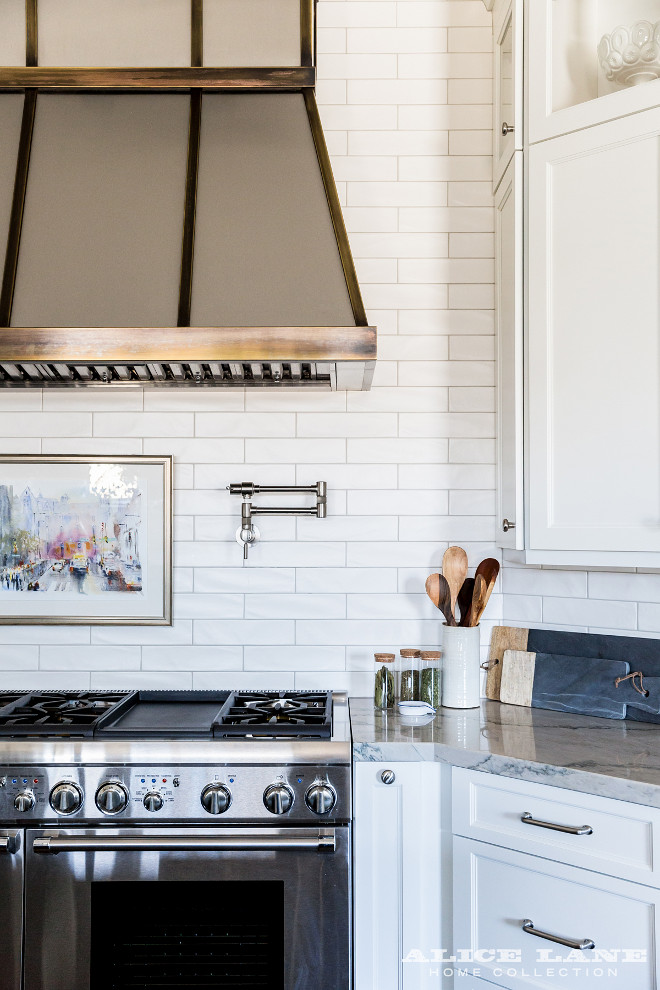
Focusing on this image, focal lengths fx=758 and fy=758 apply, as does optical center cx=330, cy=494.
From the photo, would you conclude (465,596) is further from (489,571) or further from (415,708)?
(415,708)

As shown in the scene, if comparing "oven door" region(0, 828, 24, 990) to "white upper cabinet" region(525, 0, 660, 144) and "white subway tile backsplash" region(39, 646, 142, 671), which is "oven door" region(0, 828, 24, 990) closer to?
"white subway tile backsplash" region(39, 646, 142, 671)

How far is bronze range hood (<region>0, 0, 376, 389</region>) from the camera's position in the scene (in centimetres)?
197

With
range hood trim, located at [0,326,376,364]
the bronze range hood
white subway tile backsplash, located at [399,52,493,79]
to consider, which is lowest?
range hood trim, located at [0,326,376,364]

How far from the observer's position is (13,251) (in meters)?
2.10

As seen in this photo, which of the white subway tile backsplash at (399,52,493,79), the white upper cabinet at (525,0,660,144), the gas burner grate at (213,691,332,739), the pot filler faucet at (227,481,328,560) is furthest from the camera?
the white subway tile backsplash at (399,52,493,79)

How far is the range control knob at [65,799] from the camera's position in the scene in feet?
6.29

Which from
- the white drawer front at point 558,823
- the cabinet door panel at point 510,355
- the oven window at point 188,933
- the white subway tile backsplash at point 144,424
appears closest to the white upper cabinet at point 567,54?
the cabinet door panel at point 510,355

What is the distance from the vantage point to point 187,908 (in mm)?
1912

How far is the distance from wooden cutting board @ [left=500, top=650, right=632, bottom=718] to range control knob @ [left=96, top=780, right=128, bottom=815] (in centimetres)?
123

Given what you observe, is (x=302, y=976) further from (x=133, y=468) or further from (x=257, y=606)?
(x=133, y=468)

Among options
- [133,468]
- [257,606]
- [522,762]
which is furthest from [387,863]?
[133,468]

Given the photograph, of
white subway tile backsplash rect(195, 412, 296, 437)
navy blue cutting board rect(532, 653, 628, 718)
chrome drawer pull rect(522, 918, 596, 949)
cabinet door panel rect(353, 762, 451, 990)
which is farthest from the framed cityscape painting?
chrome drawer pull rect(522, 918, 596, 949)

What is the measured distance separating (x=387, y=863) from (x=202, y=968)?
53 centimetres

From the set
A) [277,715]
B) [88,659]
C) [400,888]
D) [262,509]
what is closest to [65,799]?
[277,715]
